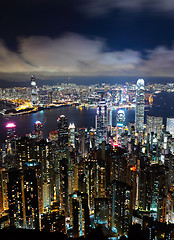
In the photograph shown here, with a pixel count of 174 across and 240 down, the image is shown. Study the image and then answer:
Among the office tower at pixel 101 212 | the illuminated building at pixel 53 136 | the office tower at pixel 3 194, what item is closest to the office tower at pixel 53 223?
the office tower at pixel 101 212

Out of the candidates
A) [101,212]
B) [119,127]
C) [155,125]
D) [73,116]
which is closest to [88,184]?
[101,212]

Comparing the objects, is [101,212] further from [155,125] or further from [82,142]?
[155,125]

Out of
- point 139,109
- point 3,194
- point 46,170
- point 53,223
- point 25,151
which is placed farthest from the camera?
point 139,109

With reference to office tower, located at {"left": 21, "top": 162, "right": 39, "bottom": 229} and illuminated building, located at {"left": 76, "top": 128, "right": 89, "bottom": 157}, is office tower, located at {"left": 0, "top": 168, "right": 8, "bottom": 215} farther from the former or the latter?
illuminated building, located at {"left": 76, "top": 128, "right": 89, "bottom": 157}

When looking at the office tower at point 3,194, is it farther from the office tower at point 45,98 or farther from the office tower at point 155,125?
the office tower at point 45,98

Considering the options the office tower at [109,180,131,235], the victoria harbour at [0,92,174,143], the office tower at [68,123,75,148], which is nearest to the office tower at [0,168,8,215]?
the office tower at [109,180,131,235]
